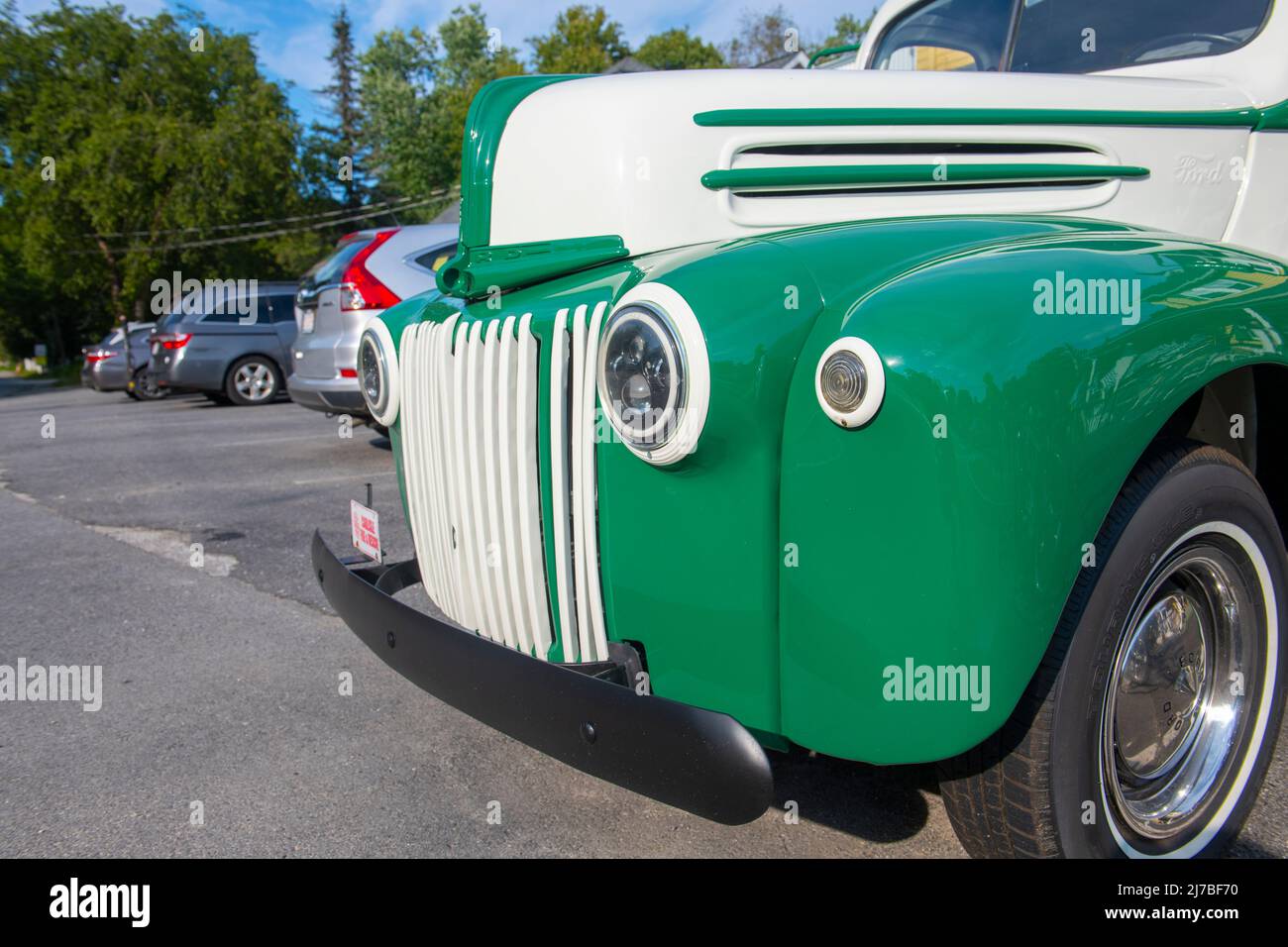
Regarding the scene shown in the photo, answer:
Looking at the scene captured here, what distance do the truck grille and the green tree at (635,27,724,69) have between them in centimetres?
4476

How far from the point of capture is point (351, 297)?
22.2 feet

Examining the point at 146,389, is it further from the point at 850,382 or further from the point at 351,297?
the point at 850,382

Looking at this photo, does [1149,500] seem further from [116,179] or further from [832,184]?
[116,179]

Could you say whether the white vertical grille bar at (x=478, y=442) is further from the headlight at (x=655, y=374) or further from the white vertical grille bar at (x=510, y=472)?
the headlight at (x=655, y=374)

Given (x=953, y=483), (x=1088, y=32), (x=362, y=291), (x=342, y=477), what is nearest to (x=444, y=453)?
(x=953, y=483)

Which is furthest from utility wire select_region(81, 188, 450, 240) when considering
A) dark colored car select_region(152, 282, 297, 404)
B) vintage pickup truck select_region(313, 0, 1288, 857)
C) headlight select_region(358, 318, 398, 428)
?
vintage pickup truck select_region(313, 0, 1288, 857)

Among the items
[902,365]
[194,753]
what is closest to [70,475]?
[194,753]

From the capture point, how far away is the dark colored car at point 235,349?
1296 centimetres

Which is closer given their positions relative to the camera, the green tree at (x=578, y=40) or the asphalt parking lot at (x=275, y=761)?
the asphalt parking lot at (x=275, y=761)

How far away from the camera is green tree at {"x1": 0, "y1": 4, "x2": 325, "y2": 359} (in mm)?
29328

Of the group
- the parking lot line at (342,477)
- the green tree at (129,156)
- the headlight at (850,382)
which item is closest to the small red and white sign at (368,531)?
the headlight at (850,382)

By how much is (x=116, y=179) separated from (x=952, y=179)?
32.0 metres

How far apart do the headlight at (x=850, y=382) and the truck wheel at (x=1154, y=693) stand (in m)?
0.53

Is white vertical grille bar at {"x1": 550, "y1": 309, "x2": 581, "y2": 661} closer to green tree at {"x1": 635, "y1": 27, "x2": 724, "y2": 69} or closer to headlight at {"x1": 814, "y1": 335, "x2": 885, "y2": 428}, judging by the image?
headlight at {"x1": 814, "y1": 335, "x2": 885, "y2": 428}
